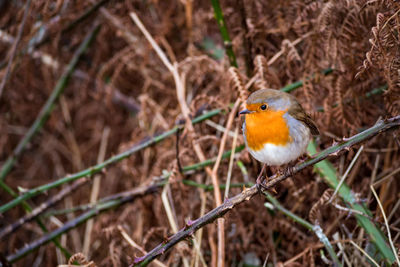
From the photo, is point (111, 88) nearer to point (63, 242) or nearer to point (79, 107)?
point (79, 107)

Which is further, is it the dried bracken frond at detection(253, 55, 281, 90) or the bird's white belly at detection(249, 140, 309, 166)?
the dried bracken frond at detection(253, 55, 281, 90)

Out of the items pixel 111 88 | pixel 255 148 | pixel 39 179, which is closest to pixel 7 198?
pixel 39 179

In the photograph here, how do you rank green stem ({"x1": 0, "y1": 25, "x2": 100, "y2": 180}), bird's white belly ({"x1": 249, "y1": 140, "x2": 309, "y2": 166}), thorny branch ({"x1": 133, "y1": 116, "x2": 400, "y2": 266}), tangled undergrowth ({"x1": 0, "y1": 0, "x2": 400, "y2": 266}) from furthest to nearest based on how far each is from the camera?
1. green stem ({"x1": 0, "y1": 25, "x2": 100, "y2": 180})
2. tangled undergrowth ({"x1": 0, "y1": 0, "x2": 400, "y2": 266})
3. bird's white belly ({"x1": 249, "y1": 140, "x2": 309, "y2": 166})
4. thorny branch ({"x1": 133, "y1": 116, "x2": 400, "y2": 266})

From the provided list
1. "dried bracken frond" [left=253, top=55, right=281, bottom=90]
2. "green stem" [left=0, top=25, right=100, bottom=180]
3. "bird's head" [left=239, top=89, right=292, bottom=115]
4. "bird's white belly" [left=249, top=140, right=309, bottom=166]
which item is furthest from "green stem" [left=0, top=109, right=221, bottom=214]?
"green stem" [left=0, top=25, right=100, bottom=180]

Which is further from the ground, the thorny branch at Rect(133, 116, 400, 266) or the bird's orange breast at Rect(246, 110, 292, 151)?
the thorny branch at Rect(133, 116, 400, 266)

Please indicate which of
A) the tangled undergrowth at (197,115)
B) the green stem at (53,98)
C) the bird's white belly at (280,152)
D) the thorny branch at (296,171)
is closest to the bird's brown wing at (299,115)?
the bird's white belly at (280,152)

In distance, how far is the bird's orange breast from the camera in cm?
186

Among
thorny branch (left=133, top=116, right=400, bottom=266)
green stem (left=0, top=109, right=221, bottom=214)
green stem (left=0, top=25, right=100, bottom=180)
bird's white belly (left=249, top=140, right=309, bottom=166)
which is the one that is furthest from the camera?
green stem (left=0, top=25, right=100, bottom=180)

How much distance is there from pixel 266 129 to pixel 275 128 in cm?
4

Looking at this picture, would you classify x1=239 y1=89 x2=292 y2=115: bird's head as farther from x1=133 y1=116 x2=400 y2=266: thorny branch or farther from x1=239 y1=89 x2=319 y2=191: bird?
x1=133 y1=116 x2=400 y2=266: thorny branch

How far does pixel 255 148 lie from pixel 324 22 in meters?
0.81

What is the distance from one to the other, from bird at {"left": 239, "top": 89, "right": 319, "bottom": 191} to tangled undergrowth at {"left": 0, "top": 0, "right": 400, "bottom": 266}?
0.22 meters

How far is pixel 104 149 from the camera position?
12.1 feet

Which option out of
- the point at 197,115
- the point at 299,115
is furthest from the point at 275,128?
the point at 197,115
